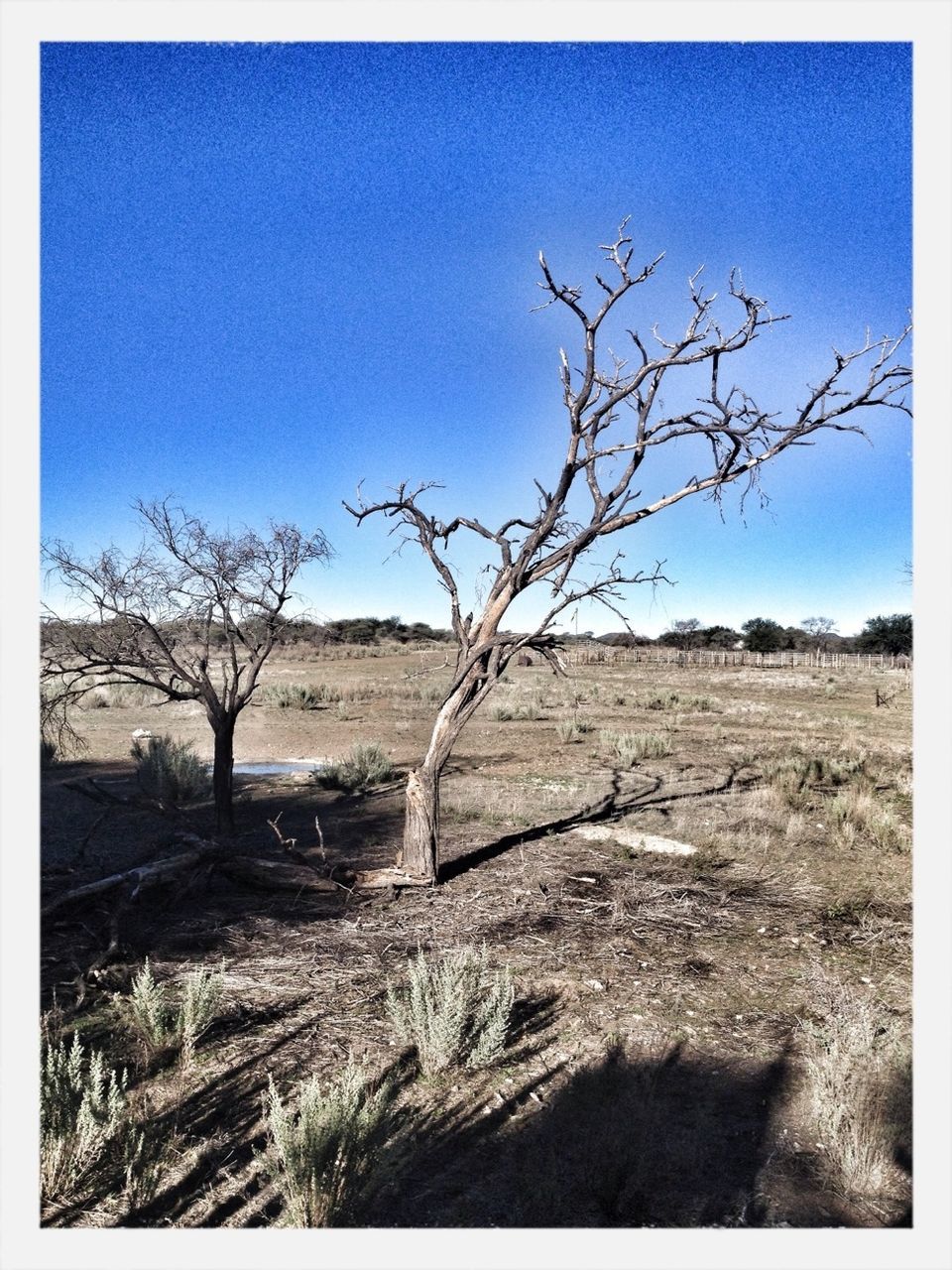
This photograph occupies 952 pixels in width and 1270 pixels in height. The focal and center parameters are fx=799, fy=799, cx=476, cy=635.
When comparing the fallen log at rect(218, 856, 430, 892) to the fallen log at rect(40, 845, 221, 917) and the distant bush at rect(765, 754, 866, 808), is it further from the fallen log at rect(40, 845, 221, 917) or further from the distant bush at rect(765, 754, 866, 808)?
the distant bush at rect(765, 754, 866, 808)

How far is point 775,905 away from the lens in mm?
6234

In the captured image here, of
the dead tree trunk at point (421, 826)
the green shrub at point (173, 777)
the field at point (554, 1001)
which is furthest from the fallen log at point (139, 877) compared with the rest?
the green shrub at point (173, 777)

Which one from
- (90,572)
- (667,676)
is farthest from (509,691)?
(90,572)

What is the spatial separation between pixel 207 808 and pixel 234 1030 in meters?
7.07

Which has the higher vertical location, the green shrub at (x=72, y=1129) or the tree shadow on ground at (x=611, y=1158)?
the green shrub at (x=72, y=1129)

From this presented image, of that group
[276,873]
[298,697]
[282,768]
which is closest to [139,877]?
[276,873]

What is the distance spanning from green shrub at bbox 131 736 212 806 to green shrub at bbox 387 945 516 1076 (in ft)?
26.1

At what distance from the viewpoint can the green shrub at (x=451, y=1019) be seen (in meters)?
3.62

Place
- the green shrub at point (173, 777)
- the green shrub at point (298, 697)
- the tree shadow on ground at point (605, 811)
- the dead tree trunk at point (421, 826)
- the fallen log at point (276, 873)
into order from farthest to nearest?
the green shrub at point (298, 697)
the green shrub at point (173, 777)
the tree shadow on ground at point (605, 811)
the dead tree trunk at point (421, 826)
the fallen log at point (276, 873)

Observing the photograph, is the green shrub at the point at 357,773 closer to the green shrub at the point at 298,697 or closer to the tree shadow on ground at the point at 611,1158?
the tree shadow on ground at the point at 611,1158

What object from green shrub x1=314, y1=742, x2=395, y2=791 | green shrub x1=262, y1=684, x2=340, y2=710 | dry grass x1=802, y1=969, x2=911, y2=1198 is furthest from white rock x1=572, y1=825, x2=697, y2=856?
green shrub x1=262, y1=684, x2=340, y2=710

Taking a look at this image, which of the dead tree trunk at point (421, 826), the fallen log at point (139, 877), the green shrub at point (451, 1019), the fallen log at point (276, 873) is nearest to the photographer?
the green shrub at point (451, 1019)

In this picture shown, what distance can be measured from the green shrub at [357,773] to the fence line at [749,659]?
28514 millimetres

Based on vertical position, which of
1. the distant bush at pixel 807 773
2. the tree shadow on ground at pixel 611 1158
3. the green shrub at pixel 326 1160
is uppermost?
the green shrub at pixel 326 1160
